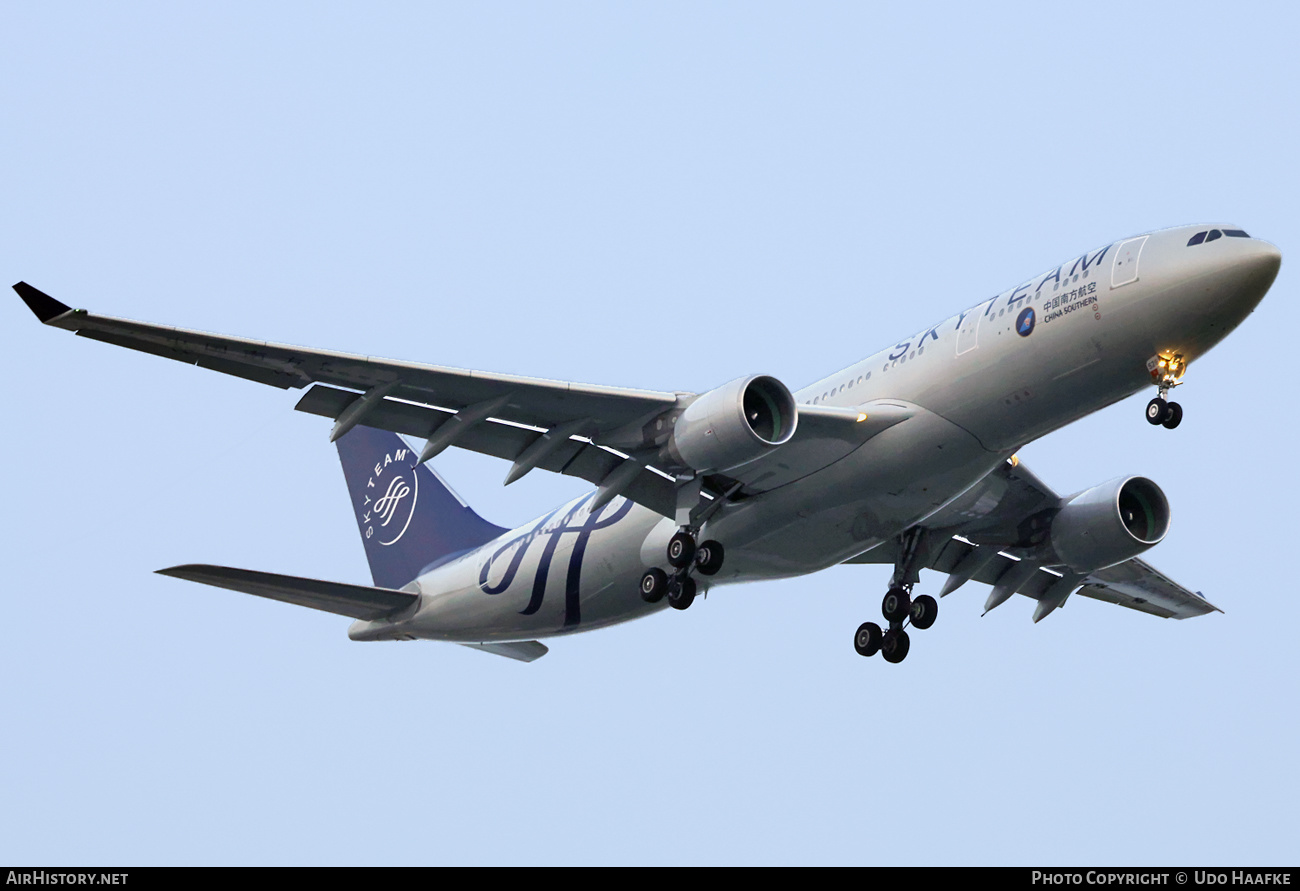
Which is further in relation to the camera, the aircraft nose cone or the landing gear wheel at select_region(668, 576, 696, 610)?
the landing gear wheel at select_region(668, 576, 696, 610)

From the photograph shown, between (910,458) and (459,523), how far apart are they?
1181 centimetres

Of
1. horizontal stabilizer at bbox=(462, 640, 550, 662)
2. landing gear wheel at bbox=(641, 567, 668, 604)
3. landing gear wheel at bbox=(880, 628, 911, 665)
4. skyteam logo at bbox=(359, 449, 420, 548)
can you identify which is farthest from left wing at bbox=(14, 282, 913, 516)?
skyteam logo at bbox=(359, 449, 420, 548)

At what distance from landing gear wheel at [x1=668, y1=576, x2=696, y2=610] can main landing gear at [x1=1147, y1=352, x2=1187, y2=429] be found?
796 cm

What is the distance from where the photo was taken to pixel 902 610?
92.2ft

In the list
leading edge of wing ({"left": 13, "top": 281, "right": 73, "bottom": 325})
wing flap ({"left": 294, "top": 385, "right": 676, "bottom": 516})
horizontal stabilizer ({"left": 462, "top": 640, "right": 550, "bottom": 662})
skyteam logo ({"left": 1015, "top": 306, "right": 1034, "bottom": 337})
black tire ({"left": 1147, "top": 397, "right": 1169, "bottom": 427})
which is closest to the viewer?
leading edge of wing ({"left": 13, "top": 281, "right": 73, "bottom": 325})

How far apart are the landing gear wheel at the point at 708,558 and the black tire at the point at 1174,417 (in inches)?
294

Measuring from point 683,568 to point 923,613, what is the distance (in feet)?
17.1

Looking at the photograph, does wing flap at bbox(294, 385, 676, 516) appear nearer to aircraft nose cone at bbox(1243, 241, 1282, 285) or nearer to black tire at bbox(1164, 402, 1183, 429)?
black tire at bbox(1164, 402, 1183, 429)

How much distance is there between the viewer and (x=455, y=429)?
78.6 ft

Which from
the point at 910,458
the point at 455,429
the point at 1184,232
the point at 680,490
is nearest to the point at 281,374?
the point at 455,429

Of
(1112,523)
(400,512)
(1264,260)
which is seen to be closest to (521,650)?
(400,512)

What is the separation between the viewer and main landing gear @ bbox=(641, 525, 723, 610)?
83.1 ft

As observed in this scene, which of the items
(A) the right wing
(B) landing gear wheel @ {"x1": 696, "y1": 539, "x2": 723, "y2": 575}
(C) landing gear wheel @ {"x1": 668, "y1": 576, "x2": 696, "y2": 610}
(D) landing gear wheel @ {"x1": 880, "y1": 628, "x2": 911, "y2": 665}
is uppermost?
(A) the right wing

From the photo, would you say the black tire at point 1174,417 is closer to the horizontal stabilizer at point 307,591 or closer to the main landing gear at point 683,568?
the main landing gear at point 683,568
